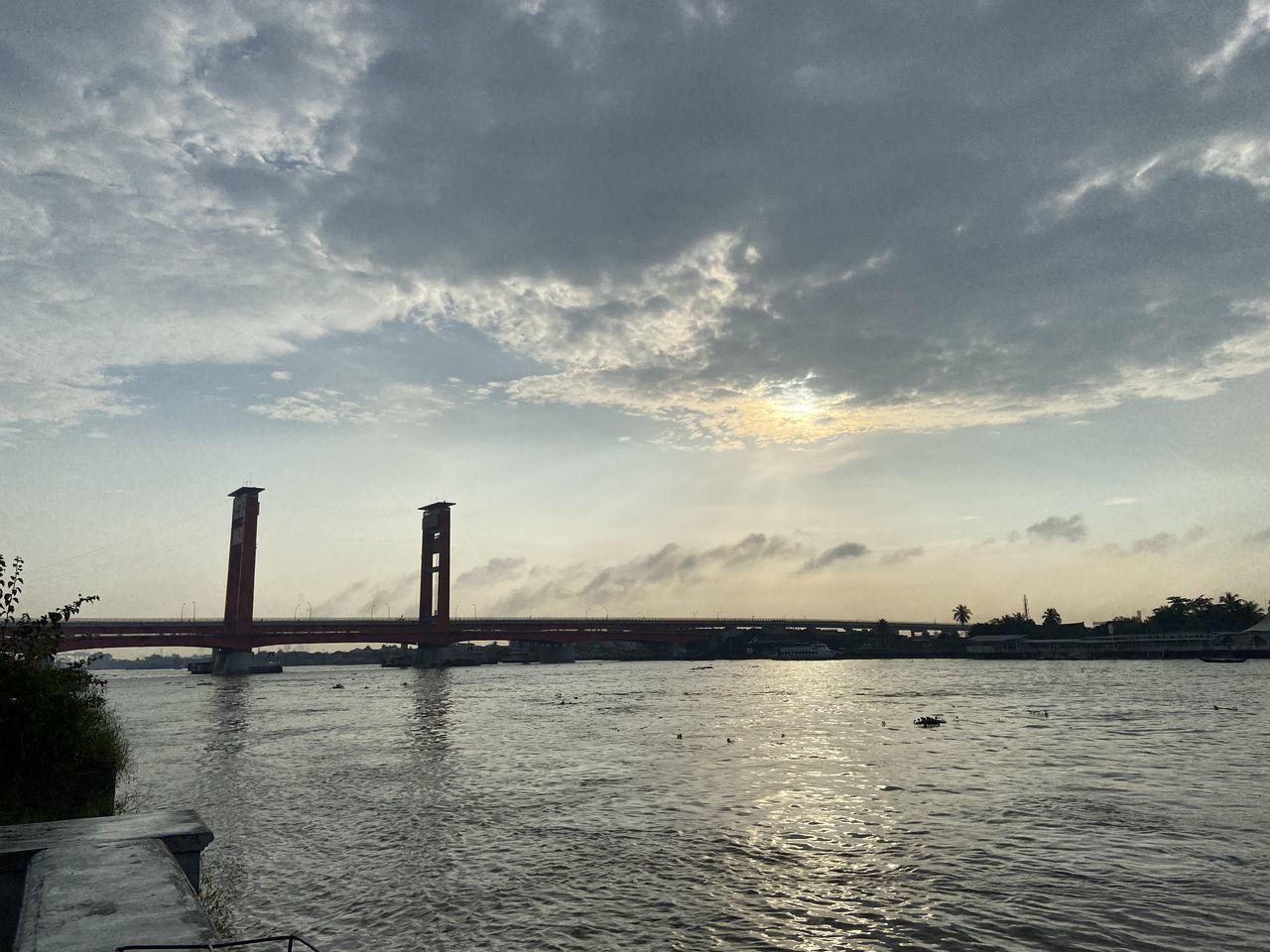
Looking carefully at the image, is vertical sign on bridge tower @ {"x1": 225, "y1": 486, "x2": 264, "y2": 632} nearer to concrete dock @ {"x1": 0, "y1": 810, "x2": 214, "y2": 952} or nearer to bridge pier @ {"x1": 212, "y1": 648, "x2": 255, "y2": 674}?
bridge pier @ {"x1": 212, "y1": 648, "x2": 255, "y2": 674}

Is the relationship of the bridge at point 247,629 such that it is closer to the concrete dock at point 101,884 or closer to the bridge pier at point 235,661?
the bridge pier at point 235,661

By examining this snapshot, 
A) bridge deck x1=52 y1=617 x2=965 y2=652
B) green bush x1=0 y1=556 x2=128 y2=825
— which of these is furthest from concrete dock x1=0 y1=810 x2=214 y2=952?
bridge deck x1=52 y1=617 x2=965 y2=652

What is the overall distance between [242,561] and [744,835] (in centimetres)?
17459

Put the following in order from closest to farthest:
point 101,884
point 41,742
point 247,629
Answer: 1. point 101,884
2. point 41,742
3. point 247,629

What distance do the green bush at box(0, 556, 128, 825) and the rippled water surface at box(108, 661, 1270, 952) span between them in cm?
347

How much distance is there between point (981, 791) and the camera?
27.4m

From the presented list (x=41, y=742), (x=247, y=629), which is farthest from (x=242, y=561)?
(x=41, y=742)

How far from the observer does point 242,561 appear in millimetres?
172250

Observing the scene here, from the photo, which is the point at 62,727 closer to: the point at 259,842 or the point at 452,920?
the point at 259,842

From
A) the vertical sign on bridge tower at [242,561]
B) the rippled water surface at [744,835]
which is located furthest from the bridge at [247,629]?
the rippled water surface at [744,835]

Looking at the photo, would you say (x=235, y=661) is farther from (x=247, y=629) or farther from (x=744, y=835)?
(x=744, y=835)

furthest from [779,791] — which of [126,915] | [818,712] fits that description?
[818,712]

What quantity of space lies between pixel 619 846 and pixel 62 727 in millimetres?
13165

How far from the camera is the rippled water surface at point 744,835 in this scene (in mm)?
15102
